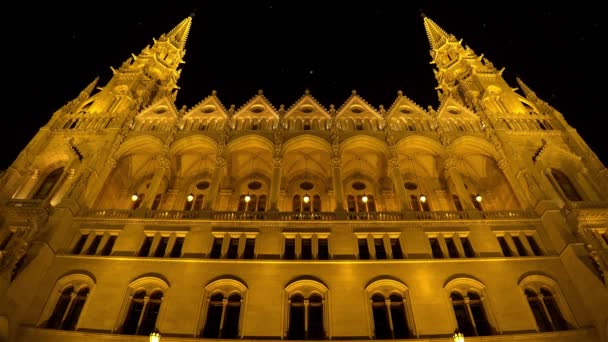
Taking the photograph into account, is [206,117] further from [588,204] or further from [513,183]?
[588,204]

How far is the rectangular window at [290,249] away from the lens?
2497 centimetres

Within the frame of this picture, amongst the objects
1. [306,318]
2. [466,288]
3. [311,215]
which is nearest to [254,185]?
[311,215]

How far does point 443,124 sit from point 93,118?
2527 centimetres

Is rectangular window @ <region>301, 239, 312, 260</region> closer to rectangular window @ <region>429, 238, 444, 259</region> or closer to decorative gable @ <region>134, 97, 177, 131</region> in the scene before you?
rectangular window @ <region>429, 238, 444, 259</region>

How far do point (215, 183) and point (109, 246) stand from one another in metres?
7.10

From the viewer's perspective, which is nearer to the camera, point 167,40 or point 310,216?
point 310,216

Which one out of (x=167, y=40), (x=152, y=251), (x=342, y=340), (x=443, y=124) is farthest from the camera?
(x=167, y=40)

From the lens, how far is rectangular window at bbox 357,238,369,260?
2507 cm

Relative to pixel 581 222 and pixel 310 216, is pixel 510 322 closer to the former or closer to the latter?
pixel 581 222

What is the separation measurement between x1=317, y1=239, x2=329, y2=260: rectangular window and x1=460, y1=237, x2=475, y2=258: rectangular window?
7.54 meters

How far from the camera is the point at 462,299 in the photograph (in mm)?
22984

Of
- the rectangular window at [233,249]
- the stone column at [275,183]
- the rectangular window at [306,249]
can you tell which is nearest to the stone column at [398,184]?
the rectangular window at [306,249]

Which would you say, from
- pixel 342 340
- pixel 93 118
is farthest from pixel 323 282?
pixel 93 118

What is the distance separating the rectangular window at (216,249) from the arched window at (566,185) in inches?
847
